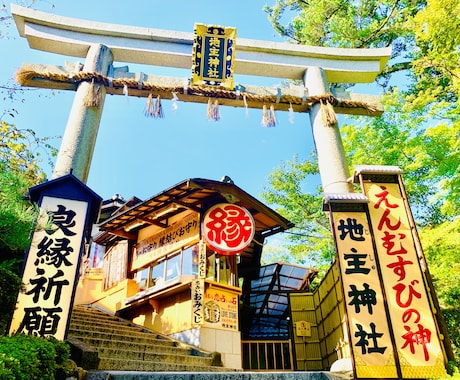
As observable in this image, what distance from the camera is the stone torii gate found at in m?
8.20

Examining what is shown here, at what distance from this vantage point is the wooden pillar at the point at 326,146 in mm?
7871

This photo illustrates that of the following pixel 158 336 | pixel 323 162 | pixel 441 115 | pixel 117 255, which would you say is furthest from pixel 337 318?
pixel 117 255

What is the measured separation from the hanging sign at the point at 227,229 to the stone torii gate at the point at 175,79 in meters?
2.99

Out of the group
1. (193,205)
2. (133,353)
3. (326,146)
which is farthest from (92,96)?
(133,353)

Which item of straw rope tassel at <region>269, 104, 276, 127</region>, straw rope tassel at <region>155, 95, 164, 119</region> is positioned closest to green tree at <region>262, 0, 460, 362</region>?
straw rope tassel at <region>269, 104, 276, 127</region>

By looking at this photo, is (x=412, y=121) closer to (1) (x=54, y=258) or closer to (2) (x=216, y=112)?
(2) (x=216, y=112)

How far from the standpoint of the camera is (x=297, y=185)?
57.9 feet

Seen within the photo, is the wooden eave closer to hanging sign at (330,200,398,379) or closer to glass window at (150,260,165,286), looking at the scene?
glass window at (150,260,165,286)

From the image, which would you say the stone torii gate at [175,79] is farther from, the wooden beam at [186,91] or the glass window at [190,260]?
the glass window at [190,260]

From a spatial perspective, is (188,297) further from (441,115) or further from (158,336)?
(441,115)

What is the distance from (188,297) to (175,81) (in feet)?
21.3

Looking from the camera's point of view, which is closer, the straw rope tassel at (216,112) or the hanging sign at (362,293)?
the hanging sign at (362,293)

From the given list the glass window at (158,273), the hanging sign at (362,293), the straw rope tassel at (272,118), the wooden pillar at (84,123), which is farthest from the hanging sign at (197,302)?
the hanging sign at (362,293)

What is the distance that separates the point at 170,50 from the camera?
9516mm
